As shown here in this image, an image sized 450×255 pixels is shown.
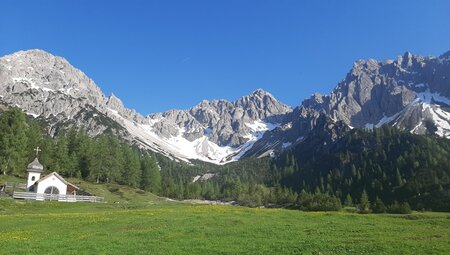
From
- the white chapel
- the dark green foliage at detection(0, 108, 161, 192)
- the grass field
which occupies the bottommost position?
the grass field

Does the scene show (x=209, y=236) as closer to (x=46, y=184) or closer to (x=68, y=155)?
(x=46, y=184)

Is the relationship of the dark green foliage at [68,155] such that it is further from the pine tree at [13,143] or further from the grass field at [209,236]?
the grass field at [209,236]

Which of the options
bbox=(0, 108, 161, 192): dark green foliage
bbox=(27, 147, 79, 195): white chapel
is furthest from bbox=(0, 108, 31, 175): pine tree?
bbox=(27, 147, 79, 195): white chapel

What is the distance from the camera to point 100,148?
142125mm

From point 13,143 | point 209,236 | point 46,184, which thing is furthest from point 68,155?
point 209,236

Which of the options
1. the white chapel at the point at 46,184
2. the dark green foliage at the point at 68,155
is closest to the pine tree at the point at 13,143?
the dark green foliage at the point at 68,155

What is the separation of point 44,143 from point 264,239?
117 m

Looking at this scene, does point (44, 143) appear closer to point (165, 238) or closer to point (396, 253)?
point (165, 238)

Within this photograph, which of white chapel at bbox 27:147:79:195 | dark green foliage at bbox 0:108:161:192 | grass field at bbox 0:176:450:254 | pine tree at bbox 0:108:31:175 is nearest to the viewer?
grass field at bbox 0:176:450:254

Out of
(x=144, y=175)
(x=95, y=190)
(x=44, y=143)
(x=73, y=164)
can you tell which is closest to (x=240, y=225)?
(x=95, y=190)

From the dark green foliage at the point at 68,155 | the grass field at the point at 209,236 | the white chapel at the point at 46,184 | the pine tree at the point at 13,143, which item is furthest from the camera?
the dark green foliage at the point at 68,155

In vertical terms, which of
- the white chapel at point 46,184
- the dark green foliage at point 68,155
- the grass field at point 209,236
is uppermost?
the dark green foliage at point 68,155

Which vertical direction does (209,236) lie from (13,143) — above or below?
below

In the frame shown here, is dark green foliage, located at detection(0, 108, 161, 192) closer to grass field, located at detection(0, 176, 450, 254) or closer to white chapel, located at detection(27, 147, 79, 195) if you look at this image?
white chapel, located at detection(27, 147, 79, 195)
